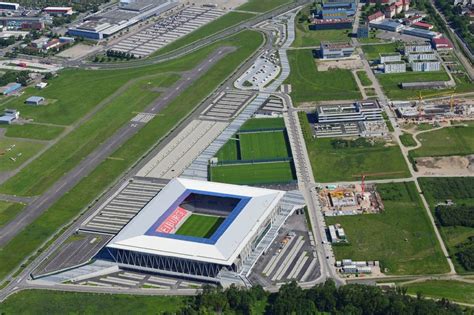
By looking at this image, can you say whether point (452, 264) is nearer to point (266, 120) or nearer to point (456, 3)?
point (266, 120)

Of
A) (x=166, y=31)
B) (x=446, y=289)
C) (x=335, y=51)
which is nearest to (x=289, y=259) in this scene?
(x=446, y=289)

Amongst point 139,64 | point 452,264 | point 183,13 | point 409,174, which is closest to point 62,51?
point 139,64

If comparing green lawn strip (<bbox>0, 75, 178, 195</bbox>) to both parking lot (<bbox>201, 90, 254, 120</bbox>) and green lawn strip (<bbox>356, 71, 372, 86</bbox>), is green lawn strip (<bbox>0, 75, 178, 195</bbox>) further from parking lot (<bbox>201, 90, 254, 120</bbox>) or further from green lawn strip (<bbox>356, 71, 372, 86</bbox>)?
green lawn strip (<bbox>356, 71, 372, 86</bbox>)

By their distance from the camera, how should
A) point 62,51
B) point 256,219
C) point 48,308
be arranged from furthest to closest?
point 62,51 → point 256,219 → point 48,308

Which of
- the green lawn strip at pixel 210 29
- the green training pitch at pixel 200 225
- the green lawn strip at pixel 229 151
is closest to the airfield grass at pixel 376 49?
the green lawn strip at pixel 210 29

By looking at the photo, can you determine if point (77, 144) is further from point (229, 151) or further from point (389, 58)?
point (389, 58)
